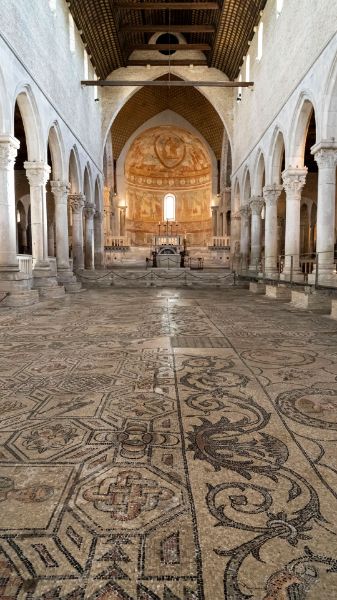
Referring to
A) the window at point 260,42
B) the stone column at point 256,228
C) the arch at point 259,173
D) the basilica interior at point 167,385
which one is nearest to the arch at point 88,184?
the basilica interior at point 167,385

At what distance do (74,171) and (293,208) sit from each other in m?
11.7

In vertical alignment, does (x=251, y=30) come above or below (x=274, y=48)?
above

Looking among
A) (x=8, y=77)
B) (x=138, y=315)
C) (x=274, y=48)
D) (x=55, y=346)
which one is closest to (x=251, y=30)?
(x=274, y=48)

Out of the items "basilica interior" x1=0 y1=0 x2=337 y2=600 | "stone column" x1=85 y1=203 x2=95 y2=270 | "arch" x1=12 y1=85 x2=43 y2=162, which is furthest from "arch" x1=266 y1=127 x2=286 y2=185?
"stone column" x1=85 y1=203 x2=95 y2=270

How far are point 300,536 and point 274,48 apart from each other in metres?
19.0

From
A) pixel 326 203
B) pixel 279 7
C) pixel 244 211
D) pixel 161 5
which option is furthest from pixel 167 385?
pixel 244 211

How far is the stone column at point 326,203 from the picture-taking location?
430 inches

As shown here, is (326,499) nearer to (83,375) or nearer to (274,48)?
(83,375)

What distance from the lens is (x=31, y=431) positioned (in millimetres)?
2590

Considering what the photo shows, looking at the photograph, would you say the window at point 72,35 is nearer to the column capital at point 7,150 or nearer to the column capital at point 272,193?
the column capital at point 7,150

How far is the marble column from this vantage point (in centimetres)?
1050

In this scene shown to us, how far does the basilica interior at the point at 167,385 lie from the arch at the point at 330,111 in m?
0.05

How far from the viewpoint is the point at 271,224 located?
17.4 metres

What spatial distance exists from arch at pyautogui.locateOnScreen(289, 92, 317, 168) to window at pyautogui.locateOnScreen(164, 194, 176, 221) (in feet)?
96.2
